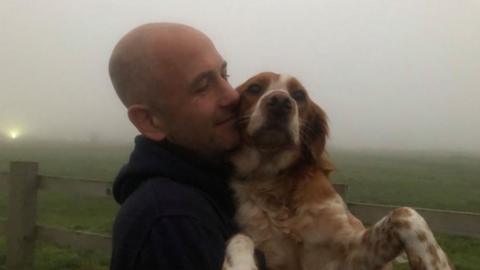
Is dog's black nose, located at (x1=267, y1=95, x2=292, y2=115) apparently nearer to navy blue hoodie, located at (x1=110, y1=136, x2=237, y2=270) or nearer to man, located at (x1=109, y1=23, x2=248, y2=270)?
man, located at (x1=109, y1=23, x2=248, y2=270)

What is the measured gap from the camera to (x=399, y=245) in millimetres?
2475

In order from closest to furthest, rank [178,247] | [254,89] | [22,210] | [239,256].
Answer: [178,247] < [239,256] < [254,89] < [22,210]

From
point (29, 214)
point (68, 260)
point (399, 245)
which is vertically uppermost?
point (399, 245)

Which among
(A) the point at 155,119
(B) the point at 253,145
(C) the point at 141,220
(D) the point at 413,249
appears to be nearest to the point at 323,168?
(B) the point at 253,145

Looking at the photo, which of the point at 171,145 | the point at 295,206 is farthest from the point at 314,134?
the point at 171,145

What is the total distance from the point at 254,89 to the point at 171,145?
0.95 meters

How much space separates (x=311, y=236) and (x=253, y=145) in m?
0.54

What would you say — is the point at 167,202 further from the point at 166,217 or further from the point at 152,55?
the point at 152,55

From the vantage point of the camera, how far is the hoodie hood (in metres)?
2.16

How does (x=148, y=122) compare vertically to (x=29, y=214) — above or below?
above

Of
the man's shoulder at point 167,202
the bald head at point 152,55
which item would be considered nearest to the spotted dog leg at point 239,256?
the man's shoulder at point 167,202

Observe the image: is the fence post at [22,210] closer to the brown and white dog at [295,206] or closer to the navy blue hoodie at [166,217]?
the brown and white dog at [295,206]

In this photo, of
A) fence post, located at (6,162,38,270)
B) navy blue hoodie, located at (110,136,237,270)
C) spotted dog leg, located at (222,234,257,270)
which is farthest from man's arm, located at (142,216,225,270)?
fence post, located at (6,162,38,270)

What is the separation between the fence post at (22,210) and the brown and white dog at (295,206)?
2.96 m
